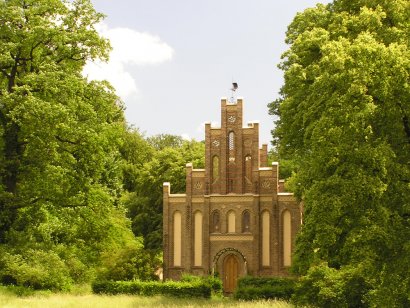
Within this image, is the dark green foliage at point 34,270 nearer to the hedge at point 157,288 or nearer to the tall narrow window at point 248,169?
the hedge at point 157,288

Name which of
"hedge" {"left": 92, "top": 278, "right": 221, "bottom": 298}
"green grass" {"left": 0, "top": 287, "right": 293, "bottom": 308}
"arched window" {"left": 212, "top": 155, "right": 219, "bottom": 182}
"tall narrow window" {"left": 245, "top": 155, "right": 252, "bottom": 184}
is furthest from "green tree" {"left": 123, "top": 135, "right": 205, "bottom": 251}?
"green grass" {"left": 0, "top": 287, "right": 293, "bottom": 308}

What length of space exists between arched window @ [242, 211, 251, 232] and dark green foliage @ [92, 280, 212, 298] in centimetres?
889

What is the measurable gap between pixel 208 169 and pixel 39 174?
55.7 feet

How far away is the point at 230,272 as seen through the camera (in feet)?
135

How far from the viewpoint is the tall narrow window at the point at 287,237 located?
40750 millimetres

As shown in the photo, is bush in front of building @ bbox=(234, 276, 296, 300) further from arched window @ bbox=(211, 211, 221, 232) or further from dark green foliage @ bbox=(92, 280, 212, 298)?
arched window @ bbox=(211, 211, 221, 232)

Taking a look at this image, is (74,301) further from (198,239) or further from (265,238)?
(265,238)

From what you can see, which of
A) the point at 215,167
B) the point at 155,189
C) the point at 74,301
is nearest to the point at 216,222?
the point at 215,167

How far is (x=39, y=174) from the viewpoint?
26.2 meters

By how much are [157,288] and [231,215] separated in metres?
10.2

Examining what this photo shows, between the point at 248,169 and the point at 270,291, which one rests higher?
the point at 248,169

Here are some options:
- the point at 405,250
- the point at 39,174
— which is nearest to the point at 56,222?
the point at 39,174

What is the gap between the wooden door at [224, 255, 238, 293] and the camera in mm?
40875

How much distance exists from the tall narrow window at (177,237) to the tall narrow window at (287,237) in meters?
5.76
